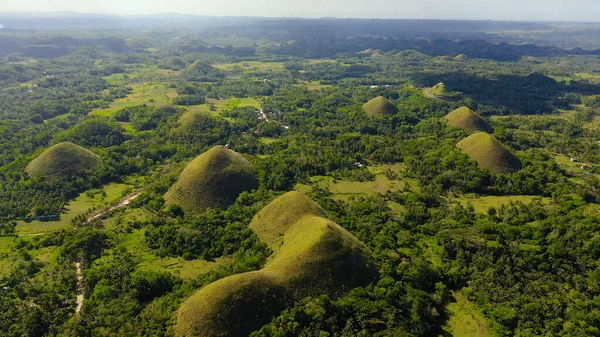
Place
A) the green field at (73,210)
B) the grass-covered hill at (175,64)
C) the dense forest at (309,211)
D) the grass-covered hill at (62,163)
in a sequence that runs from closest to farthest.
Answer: the dense forest at (309,211), the green field at (73,210), the grass-covered hill at (62,163), the grass-covered hill at (175,64)

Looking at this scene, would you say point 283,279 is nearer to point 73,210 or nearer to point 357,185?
point 357,185

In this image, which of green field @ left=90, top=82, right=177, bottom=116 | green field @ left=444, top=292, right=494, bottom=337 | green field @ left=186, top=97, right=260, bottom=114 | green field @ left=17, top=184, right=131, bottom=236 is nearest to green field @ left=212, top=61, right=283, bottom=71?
green field @ left=90, top=82, right=177, bottom=116

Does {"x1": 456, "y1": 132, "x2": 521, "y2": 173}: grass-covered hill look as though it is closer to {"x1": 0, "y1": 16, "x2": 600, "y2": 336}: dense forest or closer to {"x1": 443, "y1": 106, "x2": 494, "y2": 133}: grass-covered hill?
{"x1": 0, "y1": 16, "x2": 600, "y2": 336}: dense forest

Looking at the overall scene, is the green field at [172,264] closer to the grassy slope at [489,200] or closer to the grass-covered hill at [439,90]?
the grassy slope at [489,200]

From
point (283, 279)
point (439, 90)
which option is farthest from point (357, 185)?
point (439, 90)

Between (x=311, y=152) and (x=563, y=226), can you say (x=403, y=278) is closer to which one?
(x=563, y=226)

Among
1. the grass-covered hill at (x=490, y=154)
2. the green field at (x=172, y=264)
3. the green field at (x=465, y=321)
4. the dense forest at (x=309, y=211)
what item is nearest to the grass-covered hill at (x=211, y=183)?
the dense forest at (x=309, y=211)

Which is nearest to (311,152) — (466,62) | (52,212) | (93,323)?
(52,212)
